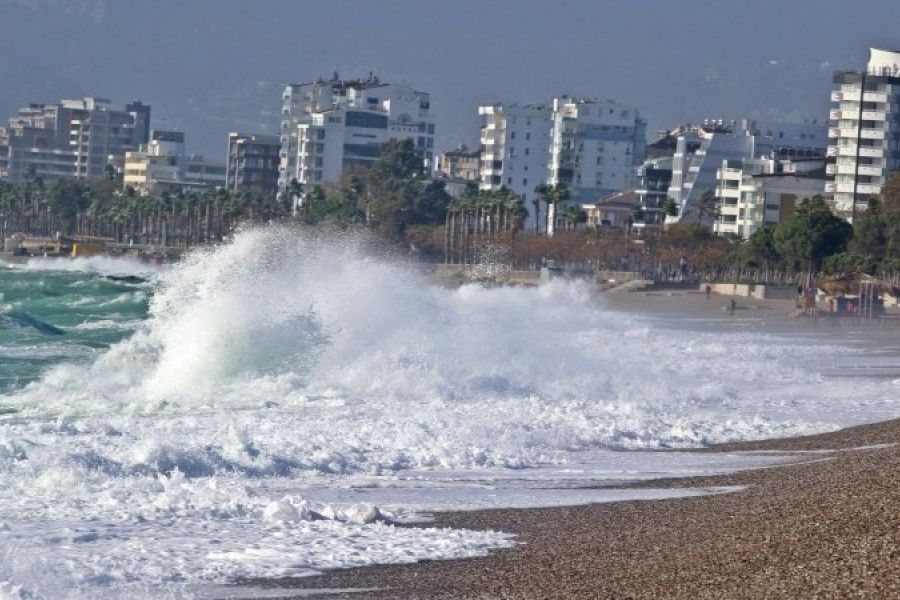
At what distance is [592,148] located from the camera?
156m

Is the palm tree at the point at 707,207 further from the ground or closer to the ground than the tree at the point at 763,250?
further from the ground

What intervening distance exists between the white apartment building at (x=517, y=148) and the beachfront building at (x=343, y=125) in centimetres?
1298

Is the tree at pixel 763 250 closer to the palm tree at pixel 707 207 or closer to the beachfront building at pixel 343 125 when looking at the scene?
the palm tree at pixel 707 207

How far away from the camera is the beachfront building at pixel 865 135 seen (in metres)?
109

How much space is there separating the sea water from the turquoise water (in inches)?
9.1

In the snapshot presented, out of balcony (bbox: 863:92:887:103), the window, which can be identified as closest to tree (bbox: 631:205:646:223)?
balcony (bbox: 863:92:887:103)

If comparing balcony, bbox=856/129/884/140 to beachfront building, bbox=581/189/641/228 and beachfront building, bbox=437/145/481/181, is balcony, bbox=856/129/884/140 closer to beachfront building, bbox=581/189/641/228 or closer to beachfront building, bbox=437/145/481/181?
beachfront building, bbox=581/189/641/228

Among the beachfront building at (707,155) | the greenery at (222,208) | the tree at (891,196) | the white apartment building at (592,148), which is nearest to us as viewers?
the tree at (891,196)

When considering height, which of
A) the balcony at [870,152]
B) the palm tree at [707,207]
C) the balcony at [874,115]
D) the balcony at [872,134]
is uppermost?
the balcony at [874,115]

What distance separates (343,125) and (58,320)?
11789cm

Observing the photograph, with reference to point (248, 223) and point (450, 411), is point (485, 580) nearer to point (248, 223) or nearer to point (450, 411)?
point (450, 411)

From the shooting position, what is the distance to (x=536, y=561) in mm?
12156

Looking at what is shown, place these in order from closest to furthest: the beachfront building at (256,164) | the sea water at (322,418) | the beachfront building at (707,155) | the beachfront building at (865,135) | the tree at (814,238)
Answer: the sea water at (322,418)
the tree at (814,238)
the beachfront building at (865,135)
the beachfront building at (707,155)
the beachfront building at (256,164)

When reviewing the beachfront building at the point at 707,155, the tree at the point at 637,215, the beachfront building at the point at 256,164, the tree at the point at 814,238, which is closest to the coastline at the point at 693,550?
the tree at the point at 814,238
